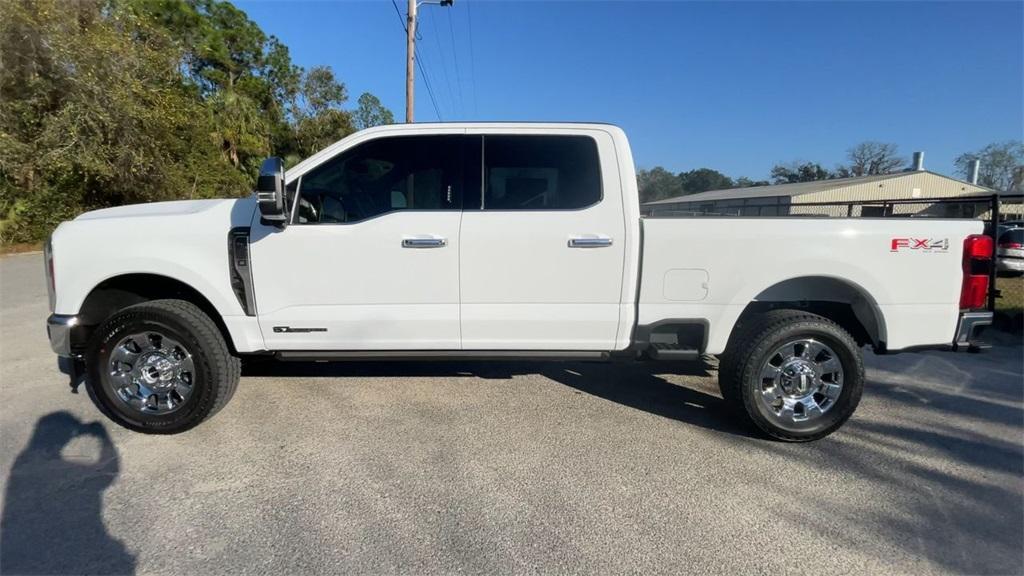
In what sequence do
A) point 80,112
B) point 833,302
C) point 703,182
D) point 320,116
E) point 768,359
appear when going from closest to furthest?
point 768,359 < point 833,302 < point 703,182 < point 80,112 < point 320,116

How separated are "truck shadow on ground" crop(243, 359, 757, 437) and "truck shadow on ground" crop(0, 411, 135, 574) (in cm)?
127

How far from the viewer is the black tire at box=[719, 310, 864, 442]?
331 centimetres

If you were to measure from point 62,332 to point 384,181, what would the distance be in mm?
2358

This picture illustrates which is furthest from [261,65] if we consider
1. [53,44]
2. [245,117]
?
[53,44]

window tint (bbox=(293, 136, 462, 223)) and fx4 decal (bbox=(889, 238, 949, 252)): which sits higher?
window tint (bbox=(293, 136, 462, 223))

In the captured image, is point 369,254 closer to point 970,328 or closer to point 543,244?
A: point 543,244

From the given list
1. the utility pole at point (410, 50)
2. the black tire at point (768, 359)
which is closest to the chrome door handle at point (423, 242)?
the black tire at point (768, 359)

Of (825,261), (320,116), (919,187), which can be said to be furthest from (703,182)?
(919,187)

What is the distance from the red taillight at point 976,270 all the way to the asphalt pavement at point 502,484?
3.37 ft

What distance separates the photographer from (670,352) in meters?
3.40

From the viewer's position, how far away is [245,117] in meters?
26.1

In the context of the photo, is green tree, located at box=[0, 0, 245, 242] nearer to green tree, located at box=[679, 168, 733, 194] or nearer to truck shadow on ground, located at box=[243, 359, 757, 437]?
truck shadow on ground, located at box=[243, 359, 757, 437]

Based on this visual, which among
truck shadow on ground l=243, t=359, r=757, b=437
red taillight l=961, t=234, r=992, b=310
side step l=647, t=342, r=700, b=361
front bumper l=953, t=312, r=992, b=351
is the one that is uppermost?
red taillight l=961, t=234, r=992, b=310

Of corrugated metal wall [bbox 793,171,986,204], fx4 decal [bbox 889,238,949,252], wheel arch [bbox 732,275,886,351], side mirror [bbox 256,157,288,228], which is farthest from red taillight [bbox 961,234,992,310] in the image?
corrugated metal wall [bbox 793,171,986,204]
